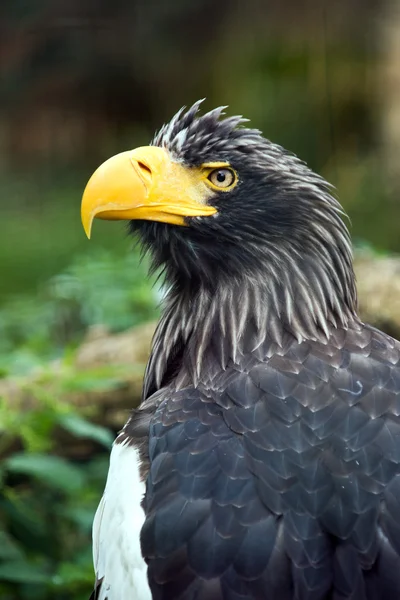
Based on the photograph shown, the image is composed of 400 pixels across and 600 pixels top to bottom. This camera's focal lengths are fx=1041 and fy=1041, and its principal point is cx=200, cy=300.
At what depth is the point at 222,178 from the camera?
9.62ft

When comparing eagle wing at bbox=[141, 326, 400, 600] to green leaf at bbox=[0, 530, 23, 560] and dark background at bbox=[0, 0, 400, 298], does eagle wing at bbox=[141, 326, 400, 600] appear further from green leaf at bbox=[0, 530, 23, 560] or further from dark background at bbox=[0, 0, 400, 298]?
dark background at bbox=[0, 0, 400, 298]

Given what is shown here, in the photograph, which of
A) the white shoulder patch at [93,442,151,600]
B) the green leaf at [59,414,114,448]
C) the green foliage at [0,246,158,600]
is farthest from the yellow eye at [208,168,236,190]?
the green leaf at [59,414,114,448]

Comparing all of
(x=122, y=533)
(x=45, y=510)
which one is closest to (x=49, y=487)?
(x=45, y=510)

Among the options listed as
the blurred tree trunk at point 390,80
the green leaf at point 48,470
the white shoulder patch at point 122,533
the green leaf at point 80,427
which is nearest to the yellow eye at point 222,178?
the white shoulder patch at point 122,533

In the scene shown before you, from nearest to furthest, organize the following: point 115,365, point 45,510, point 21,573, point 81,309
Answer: point 21,573 → point 45,510 → point 115,365 → point 81,309

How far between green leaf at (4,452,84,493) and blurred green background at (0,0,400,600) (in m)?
1.83

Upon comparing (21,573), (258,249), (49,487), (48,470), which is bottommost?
(21,573)

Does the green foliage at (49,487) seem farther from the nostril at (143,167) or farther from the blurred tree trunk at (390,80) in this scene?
the blurred tree trunk at (390,80)

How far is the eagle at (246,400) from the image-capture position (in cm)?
→ 236

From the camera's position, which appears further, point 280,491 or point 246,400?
point 246,400

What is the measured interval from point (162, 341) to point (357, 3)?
8374mm

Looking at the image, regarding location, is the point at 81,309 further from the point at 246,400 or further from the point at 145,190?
the point at 246,400

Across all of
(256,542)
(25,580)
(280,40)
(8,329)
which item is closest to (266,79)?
(280,40)

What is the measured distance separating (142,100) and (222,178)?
904 centimetres
